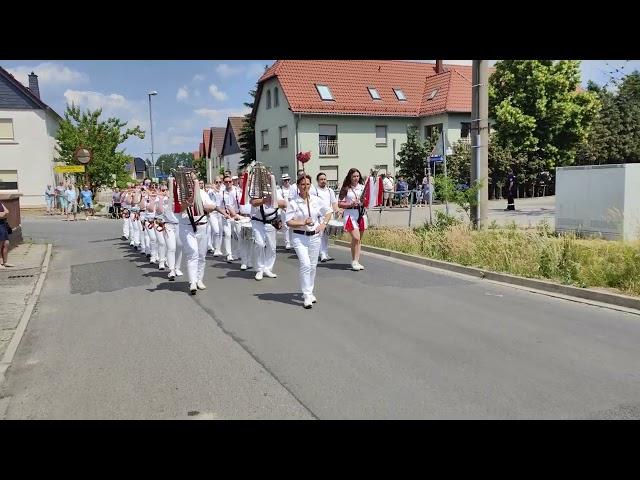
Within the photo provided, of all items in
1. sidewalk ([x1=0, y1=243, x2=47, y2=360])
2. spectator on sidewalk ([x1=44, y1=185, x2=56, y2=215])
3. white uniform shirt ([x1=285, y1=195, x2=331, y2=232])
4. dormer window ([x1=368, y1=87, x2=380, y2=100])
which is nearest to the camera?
sidewalk ([x1=0, y1=243, x2=47, y2=360])

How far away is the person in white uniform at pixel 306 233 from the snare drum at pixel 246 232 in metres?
3.49

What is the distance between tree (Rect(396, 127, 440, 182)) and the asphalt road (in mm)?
27899

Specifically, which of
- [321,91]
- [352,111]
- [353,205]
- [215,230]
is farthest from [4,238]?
[321,91]

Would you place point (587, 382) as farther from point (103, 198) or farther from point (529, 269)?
point (103, 198)

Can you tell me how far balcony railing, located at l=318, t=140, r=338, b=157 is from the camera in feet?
137

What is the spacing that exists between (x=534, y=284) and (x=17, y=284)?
392 inches

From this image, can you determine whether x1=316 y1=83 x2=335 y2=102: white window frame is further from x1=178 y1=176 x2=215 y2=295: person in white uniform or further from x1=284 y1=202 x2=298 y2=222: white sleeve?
x1=284 y1=202 x2=298 y2=222: white sleeve

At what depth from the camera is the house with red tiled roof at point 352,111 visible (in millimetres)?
41281

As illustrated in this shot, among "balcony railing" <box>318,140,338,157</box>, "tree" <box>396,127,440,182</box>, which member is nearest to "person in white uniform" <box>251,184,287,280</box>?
"tree" <box>396,127,440,182</box>

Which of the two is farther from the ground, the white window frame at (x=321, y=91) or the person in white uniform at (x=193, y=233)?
the white window frame at (x=321, y=91)

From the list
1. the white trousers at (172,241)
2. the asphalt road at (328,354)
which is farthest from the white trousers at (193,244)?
the white trousers at (172,241)

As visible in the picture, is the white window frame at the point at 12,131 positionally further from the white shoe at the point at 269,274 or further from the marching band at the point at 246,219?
the white shoe at the point at 269,274

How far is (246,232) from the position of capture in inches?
522

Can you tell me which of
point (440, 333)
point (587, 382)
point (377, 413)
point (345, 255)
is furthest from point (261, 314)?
point (345, 255)
